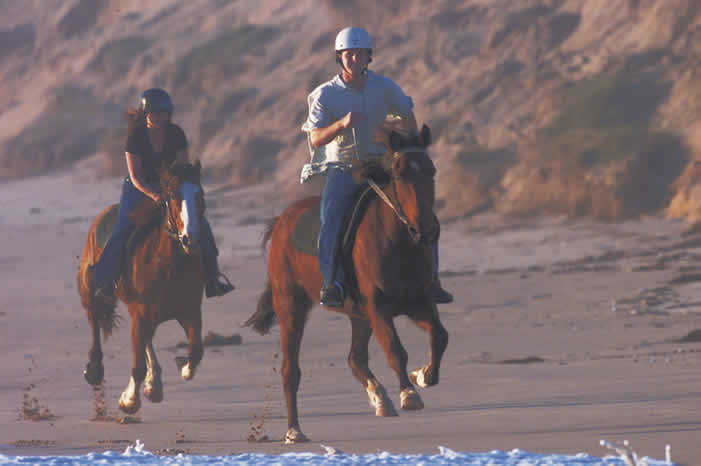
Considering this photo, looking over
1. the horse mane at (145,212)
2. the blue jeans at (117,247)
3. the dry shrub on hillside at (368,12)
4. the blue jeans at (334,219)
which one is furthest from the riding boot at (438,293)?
the dry shrub on hillside at (368,12)

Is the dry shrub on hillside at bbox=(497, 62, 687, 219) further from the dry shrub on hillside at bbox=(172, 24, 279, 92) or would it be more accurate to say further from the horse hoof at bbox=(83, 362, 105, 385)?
the dry shrub on hillside at bbox=(172, 24, 279, 92)

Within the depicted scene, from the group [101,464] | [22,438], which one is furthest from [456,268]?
[101,464]

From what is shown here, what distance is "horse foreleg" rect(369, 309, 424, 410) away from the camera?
970cm

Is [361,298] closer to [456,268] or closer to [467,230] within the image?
[456,268]

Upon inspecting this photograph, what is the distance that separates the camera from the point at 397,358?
9.76 m

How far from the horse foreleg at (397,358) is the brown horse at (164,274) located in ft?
9.25

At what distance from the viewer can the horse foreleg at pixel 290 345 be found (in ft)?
35.9

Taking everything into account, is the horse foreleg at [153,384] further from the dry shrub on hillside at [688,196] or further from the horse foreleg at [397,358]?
the dry shrub on hillside at [688,196]

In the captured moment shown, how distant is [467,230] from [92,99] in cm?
2725

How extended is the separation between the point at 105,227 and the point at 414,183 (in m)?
5.31

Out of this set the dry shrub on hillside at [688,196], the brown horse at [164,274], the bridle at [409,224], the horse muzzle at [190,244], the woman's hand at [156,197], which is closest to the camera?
the bridle at [409,224]

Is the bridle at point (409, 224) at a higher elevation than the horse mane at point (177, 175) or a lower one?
lower

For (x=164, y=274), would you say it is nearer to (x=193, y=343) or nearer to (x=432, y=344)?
(x=193, y=343)

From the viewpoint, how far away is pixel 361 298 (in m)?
10.2
